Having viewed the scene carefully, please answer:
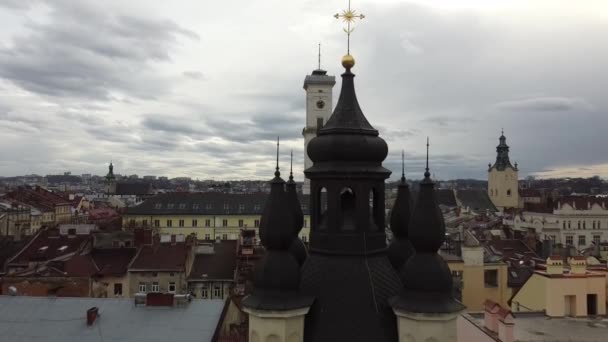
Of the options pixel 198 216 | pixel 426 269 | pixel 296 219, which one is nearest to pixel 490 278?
pixel 296 219

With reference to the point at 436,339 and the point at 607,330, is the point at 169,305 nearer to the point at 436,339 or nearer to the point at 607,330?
the point at 436,339

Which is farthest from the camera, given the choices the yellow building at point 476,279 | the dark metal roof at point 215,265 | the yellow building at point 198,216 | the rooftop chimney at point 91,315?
the yellow building at point 198,216

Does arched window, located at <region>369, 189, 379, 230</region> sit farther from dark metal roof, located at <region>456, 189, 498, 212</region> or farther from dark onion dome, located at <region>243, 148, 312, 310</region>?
dark metal roof, located at <region>456, 189, 498, 212</region>

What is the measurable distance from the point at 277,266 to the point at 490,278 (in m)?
33.4

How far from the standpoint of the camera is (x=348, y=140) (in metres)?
12.2

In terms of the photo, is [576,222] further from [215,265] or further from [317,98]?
[215,265]

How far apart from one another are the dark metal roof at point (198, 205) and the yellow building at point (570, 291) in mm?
71073

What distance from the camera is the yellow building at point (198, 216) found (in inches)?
3765

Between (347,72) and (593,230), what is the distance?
95.7 metres

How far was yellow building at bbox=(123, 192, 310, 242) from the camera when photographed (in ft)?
314

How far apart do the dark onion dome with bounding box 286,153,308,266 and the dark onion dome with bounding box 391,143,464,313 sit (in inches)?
113

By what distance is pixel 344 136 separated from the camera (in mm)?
12297

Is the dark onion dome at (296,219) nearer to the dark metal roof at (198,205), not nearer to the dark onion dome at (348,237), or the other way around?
the dark onion dome at (348,237)

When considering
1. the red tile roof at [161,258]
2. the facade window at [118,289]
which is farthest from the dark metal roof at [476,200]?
the facade window at [118,289]
